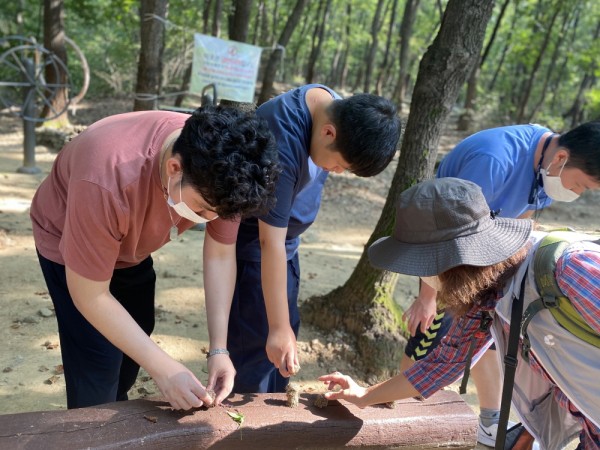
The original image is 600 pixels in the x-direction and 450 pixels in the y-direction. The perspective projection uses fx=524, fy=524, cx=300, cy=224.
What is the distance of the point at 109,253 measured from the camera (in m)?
1.40

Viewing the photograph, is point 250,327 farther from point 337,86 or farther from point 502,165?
point 337,86

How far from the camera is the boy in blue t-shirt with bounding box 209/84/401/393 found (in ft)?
5.36

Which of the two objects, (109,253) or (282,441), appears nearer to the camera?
(109,253)

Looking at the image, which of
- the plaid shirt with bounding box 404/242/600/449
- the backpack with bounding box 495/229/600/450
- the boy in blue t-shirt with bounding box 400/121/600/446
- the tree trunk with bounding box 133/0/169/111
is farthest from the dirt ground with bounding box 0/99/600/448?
the backpack with bounding box 495/229/600/450

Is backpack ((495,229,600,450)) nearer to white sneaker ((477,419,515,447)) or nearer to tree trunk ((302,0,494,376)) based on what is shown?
white sneaker ((477,419,515,447))

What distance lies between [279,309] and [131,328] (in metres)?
0.54

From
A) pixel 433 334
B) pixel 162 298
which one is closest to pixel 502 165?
pixel 433 334

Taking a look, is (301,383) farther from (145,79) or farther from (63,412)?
(145,79)

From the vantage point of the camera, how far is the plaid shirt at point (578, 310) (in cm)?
122

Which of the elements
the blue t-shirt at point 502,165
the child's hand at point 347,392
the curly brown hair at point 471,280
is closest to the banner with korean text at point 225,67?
the blue t-shirt at point 502,165

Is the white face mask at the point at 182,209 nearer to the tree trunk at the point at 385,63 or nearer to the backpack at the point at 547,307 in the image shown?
the backpack at the point at 547,307

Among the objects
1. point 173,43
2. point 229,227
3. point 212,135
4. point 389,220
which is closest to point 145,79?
point 389,220

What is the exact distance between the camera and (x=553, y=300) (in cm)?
129

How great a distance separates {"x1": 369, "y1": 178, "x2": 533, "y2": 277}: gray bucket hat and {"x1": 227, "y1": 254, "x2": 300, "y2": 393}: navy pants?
762mm
